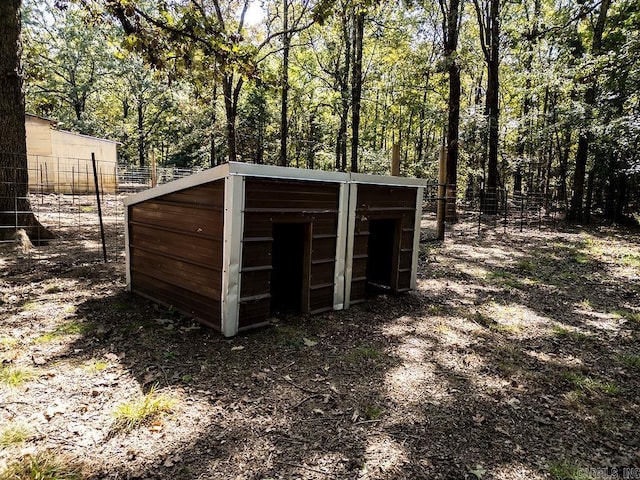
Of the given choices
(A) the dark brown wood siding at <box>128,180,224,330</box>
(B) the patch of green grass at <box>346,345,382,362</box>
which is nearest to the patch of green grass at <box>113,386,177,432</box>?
(A) the dark brown wood siding at <box>128,180,224,330</box>

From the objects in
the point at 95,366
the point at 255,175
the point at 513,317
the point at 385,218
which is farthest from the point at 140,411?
the point at 513,317

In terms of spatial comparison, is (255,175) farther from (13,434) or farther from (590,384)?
(590,384)

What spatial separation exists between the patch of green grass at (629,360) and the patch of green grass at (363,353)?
259 cm

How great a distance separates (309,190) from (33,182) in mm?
17103

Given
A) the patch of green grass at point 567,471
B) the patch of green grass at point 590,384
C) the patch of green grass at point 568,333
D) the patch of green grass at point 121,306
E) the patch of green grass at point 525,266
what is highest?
the patch of green grass at point 525,266

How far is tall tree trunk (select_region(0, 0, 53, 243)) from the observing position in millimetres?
6859

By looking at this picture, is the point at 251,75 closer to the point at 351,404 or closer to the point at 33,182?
the point at 351,404

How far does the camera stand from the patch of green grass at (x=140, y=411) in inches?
107

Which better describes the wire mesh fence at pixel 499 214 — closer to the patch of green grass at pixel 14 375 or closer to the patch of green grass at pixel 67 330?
→ the patch of green grass at pixel 67 330

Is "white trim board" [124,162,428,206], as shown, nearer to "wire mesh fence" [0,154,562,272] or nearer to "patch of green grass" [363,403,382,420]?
"wire mesh fence" [0,154,562,272]

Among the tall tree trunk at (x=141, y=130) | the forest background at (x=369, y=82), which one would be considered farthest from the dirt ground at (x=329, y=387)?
the tall tree trunk at (x=141, y=130)

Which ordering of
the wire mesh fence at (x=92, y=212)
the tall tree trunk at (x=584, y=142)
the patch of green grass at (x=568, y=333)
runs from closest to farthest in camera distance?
the patch of green grass at (x=568, y=333), the wire mesh fence at (x=92, y=212), the tall tree trunk at (x=584, y=142)

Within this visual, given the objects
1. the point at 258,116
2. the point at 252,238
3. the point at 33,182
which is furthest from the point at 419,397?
the point at 258,116

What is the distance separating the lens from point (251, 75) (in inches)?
289
